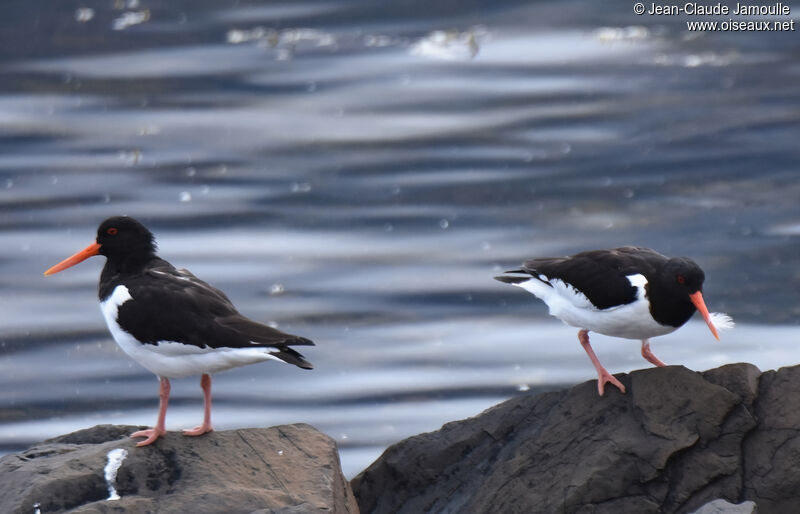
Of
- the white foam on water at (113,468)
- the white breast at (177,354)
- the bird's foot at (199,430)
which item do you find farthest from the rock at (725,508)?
the white foam on water at (113,468)

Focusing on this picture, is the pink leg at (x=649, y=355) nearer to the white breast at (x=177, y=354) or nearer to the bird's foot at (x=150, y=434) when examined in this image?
the white breast at (x=177, y=354)

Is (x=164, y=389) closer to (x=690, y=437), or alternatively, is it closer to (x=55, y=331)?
(x=690, y=437)

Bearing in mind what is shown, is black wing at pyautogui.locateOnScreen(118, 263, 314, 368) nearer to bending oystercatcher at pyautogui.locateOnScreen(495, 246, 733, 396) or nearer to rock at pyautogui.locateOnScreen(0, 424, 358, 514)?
rock at pyautogui.locateOnScreen(0, 424, 358, 514)

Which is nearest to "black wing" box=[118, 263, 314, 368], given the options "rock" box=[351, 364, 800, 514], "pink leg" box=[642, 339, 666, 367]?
"rock" box=[351, 364, 800, 514]

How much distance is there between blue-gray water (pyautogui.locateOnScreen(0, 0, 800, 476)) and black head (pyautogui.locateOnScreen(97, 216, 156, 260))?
4.40m

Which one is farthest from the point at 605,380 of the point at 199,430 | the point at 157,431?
the point at 157,431

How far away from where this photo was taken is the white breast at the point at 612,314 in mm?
7629

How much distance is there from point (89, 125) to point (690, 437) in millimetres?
14394

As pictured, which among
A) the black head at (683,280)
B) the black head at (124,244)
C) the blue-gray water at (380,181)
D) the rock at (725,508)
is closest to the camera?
the rock at (725,508)

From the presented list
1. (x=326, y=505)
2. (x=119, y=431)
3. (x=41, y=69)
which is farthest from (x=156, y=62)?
(x=326, y=505)

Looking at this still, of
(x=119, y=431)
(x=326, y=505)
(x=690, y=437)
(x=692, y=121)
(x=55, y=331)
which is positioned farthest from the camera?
(x=692, y=121)

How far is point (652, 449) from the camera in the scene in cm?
746

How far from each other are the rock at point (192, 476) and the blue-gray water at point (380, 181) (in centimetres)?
452

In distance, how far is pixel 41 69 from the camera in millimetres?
21844
